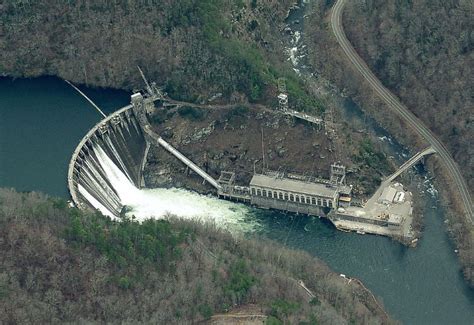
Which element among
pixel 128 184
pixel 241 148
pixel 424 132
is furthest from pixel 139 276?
pixel 424 132

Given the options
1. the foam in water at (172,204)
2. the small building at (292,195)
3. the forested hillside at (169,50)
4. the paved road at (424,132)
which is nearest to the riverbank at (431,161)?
the paved road at (424,132)

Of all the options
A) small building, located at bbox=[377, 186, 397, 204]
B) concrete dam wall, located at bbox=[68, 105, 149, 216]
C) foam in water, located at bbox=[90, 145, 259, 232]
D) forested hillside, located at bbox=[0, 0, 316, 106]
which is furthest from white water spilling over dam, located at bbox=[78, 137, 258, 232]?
small building, located at bbox=[377, 186, 397, 204]

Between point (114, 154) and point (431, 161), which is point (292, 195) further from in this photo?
point (114, 154)

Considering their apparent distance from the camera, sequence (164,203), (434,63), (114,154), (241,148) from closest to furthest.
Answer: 1. (164,203)
2. (114,154)
3. (241,148)
4. (434,63)

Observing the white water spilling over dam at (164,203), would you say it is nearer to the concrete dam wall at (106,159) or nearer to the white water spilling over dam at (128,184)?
the white water spilling over dam at (128,184)

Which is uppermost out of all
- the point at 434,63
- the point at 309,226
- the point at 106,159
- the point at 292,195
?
the point at 434,63
